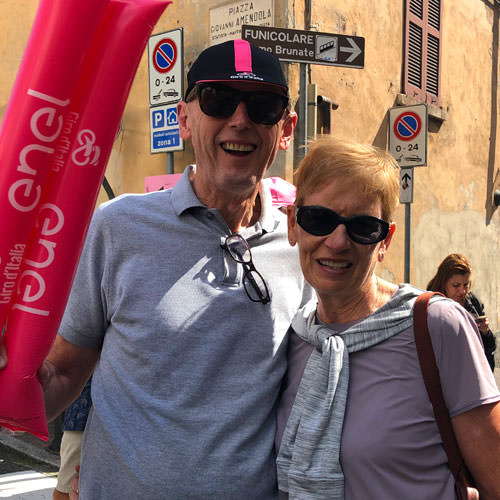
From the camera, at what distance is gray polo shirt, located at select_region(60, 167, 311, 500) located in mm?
1687

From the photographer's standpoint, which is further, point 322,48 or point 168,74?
point 168,74

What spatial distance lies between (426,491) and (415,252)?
801 cm

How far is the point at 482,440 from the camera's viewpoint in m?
1.55

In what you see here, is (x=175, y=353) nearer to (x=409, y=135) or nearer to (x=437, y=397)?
(x=437, y=397)

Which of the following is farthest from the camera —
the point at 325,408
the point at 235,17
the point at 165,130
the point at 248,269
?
the point at 235,17

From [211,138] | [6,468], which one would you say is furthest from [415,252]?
[211,138]

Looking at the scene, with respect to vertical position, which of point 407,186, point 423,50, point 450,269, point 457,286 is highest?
point 423,50

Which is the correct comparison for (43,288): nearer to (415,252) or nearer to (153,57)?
(153,57)

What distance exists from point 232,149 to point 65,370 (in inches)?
31.4

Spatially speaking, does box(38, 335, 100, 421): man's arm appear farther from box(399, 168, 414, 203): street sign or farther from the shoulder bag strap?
box(399, 168, 414, 203): street sign

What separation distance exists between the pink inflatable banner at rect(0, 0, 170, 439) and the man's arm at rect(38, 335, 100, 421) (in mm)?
264

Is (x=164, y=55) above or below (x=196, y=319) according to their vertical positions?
above

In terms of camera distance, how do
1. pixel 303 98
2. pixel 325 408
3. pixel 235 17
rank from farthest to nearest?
pixel 235 17 < pixel 303 98 < pixel 325 408

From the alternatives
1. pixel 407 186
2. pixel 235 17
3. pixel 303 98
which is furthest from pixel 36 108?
pixel 235 17
